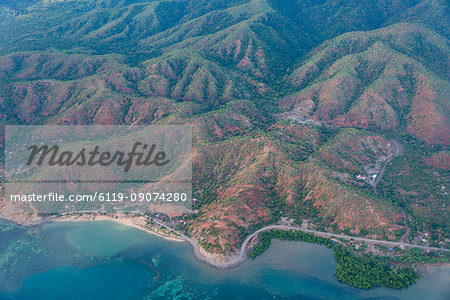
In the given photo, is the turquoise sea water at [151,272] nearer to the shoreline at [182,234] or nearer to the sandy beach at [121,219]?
the shoreline at [182,234]

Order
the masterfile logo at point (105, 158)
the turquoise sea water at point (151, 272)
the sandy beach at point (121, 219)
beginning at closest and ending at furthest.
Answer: the turquoise sea water at point (151, 272)
the sandy beach at point (121, 219)
the masterfile logo at point (105, 158)

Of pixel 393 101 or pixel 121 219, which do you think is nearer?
pixel 121 219

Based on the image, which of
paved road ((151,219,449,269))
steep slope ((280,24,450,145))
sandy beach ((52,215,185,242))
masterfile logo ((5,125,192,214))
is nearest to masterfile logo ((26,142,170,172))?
masterfile logo ((5,125,192,214))

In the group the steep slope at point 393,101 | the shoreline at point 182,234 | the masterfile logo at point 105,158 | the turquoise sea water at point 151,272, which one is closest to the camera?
the turquoise sea water at point 151,272

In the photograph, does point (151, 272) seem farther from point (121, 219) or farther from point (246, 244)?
point (246, 244)

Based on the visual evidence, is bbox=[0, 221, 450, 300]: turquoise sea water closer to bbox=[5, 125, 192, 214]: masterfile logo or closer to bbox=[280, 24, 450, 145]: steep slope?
bbox=[5, 125, 192, 214]: masterfile logo

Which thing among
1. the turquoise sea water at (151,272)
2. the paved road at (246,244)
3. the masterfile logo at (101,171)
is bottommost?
the turquoise sea water at (151,272)

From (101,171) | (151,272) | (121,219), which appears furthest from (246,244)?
(101,171)

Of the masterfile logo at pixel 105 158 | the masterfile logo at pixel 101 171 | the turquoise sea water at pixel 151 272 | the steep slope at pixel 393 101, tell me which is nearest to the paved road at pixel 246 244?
the turquoise sea water at pixel 151 272

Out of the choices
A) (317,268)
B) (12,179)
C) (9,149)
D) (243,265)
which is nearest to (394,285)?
(317,268)
